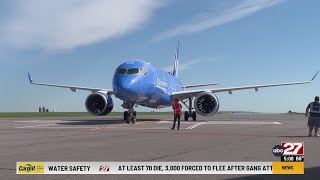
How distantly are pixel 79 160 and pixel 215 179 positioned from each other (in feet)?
11.3

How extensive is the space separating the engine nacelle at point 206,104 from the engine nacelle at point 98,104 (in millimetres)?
6250

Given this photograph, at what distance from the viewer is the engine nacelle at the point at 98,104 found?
32.2 m

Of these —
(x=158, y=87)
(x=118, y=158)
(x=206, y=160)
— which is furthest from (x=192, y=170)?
(x=158, y=87)

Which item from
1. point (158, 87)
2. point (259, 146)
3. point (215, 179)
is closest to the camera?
point (215, 179)

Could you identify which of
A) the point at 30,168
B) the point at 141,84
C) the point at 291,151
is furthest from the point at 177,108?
the point at 291,151

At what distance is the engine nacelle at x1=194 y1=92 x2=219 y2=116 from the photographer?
32812mm

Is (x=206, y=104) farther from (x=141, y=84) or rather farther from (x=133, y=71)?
(x=133, y=71)

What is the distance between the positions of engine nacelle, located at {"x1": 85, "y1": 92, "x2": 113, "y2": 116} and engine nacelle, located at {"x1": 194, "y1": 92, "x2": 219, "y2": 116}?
6250 millimetres

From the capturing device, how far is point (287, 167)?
814cm

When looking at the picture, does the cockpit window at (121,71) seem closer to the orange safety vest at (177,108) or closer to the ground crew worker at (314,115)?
the orange safety vest at (177,108)

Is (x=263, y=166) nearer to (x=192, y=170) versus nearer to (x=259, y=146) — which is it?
(x=192, y=170)

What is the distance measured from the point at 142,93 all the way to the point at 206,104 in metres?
5.67

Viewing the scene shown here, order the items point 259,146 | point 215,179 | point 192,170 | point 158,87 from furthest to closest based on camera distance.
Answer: point 158,87
point 259,146
point 192,170
point 215,179

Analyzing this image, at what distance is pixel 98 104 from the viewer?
107 feet
